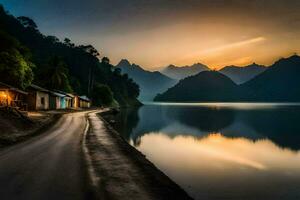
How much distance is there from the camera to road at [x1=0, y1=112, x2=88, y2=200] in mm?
11617

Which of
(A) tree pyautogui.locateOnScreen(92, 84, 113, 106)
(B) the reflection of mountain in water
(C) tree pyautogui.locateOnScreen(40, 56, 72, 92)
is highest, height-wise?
(C) tree pyautogui.locateOnScreen(40, 56, 72, 92)

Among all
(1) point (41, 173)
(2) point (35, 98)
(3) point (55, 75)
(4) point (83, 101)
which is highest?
(3) point (55, 75)

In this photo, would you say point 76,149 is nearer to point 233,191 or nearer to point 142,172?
point 142,172

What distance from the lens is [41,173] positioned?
14.6 meters

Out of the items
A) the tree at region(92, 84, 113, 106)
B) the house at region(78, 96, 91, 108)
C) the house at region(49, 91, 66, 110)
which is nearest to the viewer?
the house at region(49, 91, 66, 110)

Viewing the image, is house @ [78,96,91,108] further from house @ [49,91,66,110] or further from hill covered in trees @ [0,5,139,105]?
house @ [49,91,66,110]

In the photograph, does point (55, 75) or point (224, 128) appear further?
point (55, 75)

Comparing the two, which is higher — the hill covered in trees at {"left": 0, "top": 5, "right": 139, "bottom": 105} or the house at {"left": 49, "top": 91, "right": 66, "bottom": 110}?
the hill covered in trees at {"left": 0, "top": 5, "right": 139, "bottom": 105}

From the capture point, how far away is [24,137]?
28188 mm

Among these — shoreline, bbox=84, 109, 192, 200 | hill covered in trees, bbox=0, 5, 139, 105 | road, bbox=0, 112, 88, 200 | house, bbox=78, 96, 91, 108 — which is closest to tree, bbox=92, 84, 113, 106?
hill covered in trees, bbox=0, 5, 139, 105

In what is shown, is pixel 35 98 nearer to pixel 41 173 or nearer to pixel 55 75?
pixel 55 75

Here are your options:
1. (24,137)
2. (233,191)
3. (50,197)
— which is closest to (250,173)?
(233,191)

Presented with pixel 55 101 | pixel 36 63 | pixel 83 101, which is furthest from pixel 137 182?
pixel 36 63

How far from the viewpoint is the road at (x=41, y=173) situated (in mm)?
11617
